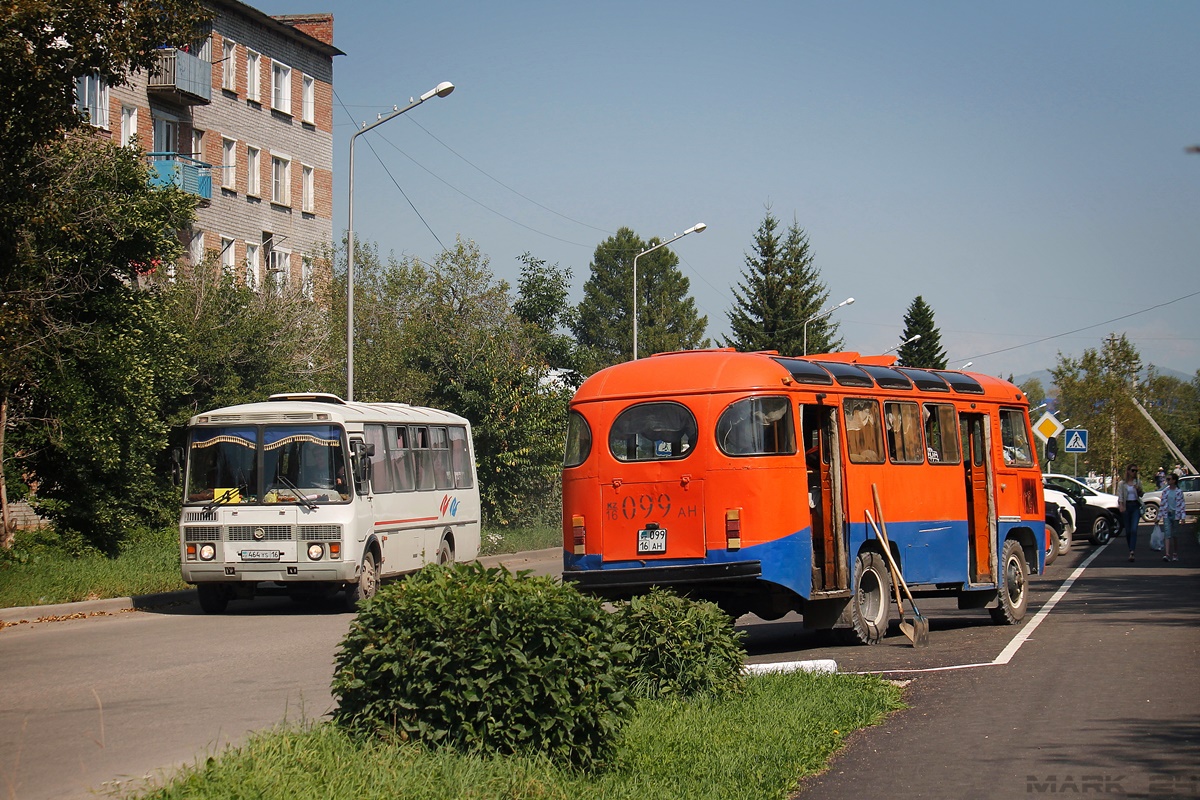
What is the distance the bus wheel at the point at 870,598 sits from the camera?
585 inches

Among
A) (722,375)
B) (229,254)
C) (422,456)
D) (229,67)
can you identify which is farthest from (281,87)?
(722,375)

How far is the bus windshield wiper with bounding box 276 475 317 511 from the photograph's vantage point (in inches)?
746

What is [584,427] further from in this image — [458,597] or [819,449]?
[458,597]

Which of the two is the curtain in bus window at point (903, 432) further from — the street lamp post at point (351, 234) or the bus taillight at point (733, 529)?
the street lamp post at point (351, 234)

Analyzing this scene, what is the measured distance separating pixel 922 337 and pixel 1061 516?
216 ft

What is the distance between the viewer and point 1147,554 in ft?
109

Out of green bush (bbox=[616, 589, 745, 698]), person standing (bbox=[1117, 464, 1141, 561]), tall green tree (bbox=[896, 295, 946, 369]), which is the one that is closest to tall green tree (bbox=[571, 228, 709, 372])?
tall green tree (bbox=[896, 295, 946, 369])

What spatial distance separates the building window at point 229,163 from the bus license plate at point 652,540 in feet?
112

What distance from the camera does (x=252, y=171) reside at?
1852 inches

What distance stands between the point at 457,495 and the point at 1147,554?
1769 centimetres

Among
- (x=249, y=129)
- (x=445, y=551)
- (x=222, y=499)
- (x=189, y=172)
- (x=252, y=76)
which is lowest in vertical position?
(x=445, y=551)

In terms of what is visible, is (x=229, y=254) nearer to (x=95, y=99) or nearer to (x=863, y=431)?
(x=95, y=99)

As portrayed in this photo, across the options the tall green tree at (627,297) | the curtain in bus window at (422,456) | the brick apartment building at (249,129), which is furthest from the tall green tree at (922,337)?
the curtain in bus window at (422,456)

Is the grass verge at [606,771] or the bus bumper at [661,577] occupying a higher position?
the bus bumper at [661,577]
